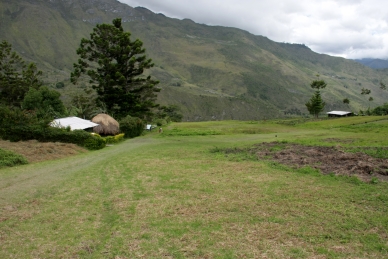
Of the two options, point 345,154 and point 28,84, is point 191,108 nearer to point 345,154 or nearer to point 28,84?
point 28,84

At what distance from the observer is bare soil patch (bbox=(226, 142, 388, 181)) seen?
38.0 feet

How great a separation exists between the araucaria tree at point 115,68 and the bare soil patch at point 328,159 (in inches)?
1195

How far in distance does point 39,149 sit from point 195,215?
16.2m

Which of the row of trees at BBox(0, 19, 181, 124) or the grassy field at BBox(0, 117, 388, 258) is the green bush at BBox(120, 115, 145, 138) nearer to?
the row of trees at BBox(0, 19, 181, 124)

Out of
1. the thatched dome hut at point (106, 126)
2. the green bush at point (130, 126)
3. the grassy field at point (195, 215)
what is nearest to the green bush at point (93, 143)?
the thatched dome hut at point (106, 126)

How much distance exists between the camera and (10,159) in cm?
1647

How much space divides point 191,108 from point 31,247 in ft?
523

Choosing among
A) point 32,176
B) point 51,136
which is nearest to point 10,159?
point 32,176

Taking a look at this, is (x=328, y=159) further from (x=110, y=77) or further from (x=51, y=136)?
(x=110, y=77)

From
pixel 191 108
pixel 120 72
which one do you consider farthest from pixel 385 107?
pixel 191 108

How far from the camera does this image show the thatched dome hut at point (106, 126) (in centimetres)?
3431

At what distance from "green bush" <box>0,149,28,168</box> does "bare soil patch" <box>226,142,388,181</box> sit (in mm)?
14432

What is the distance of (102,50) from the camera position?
43.9 m

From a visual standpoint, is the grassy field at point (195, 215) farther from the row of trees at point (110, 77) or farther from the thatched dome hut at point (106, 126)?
the row of trees at point (110, 77)
